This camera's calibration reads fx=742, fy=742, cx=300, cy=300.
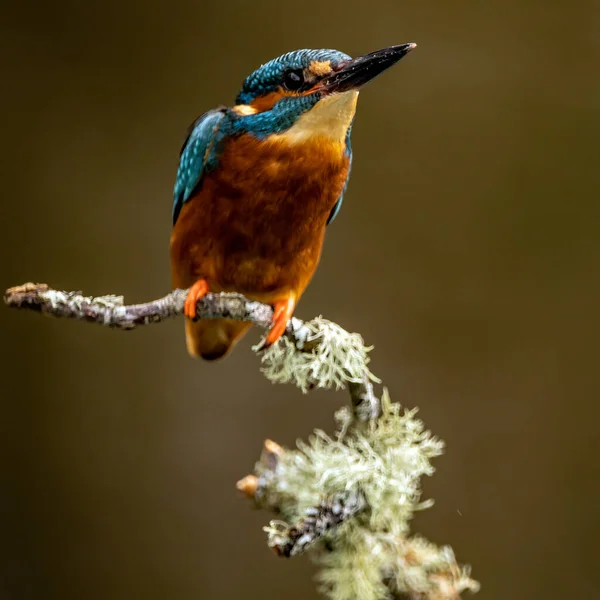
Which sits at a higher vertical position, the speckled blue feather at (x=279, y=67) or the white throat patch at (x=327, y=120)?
the speckled blue feather at (x=279, y=67)

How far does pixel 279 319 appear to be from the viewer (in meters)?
1.09

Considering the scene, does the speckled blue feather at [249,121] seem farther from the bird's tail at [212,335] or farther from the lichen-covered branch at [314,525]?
the lichen-covered branch at [314,525]

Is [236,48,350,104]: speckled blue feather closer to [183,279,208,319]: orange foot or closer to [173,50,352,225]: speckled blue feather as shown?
[173,50,352,225]: speckled blue feather

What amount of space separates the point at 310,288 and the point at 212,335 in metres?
0.42

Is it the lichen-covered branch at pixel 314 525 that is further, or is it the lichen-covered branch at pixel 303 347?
the lichen-covered branch at pixel 303 347

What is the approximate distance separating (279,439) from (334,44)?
0.88m

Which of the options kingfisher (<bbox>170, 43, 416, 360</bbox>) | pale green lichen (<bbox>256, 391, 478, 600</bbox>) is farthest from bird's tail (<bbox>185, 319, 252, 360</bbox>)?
pale green lichen (<bbox>256, 391, 478, 600</bbox>)

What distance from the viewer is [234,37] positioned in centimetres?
159

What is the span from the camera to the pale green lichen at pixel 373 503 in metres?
1.01

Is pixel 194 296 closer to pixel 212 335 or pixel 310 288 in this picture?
pixel 212 335

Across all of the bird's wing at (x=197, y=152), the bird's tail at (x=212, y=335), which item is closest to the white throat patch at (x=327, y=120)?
the bird's wing at (x=197, y=152)

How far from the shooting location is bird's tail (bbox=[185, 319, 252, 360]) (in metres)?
1.29

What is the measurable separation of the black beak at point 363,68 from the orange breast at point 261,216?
0.09 meters

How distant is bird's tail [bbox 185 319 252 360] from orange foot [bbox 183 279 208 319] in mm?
168
